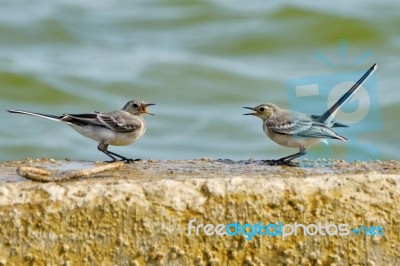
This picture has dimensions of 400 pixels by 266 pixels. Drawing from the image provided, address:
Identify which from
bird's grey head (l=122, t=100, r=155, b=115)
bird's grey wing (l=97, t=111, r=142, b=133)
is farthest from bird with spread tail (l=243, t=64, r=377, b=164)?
bird's grey head (l=122, t=100, r=155, b=115)

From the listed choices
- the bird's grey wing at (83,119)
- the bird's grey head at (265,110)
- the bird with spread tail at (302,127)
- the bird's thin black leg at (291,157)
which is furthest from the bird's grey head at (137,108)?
the bird's thin black leg at (291,157)

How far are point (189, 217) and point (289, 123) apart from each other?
2.28 metres

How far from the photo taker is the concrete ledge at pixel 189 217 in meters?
6.81

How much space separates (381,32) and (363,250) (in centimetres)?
1800

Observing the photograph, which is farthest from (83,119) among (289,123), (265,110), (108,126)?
(289,123)

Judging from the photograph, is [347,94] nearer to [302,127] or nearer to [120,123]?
[302,127]

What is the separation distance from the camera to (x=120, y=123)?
9422 millimetres

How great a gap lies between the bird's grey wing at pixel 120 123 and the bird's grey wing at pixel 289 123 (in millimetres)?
1280

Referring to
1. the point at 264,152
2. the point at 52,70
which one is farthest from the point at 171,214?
the point at 52,70

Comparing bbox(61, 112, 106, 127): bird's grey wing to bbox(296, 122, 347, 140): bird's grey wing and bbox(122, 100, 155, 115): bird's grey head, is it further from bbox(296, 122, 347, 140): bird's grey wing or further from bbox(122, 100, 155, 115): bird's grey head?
bbox(296, 122, 347, 140): bird's grey wing

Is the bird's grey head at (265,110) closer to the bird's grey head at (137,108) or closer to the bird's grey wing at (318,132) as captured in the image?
the bird's grey wing at (318,132)

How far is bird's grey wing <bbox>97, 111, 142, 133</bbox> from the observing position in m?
9.42

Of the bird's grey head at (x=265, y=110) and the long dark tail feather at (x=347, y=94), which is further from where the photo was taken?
the bird's grey head at (x=265, y=110)

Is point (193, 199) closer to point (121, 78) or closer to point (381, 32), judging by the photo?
point (121, 78)
